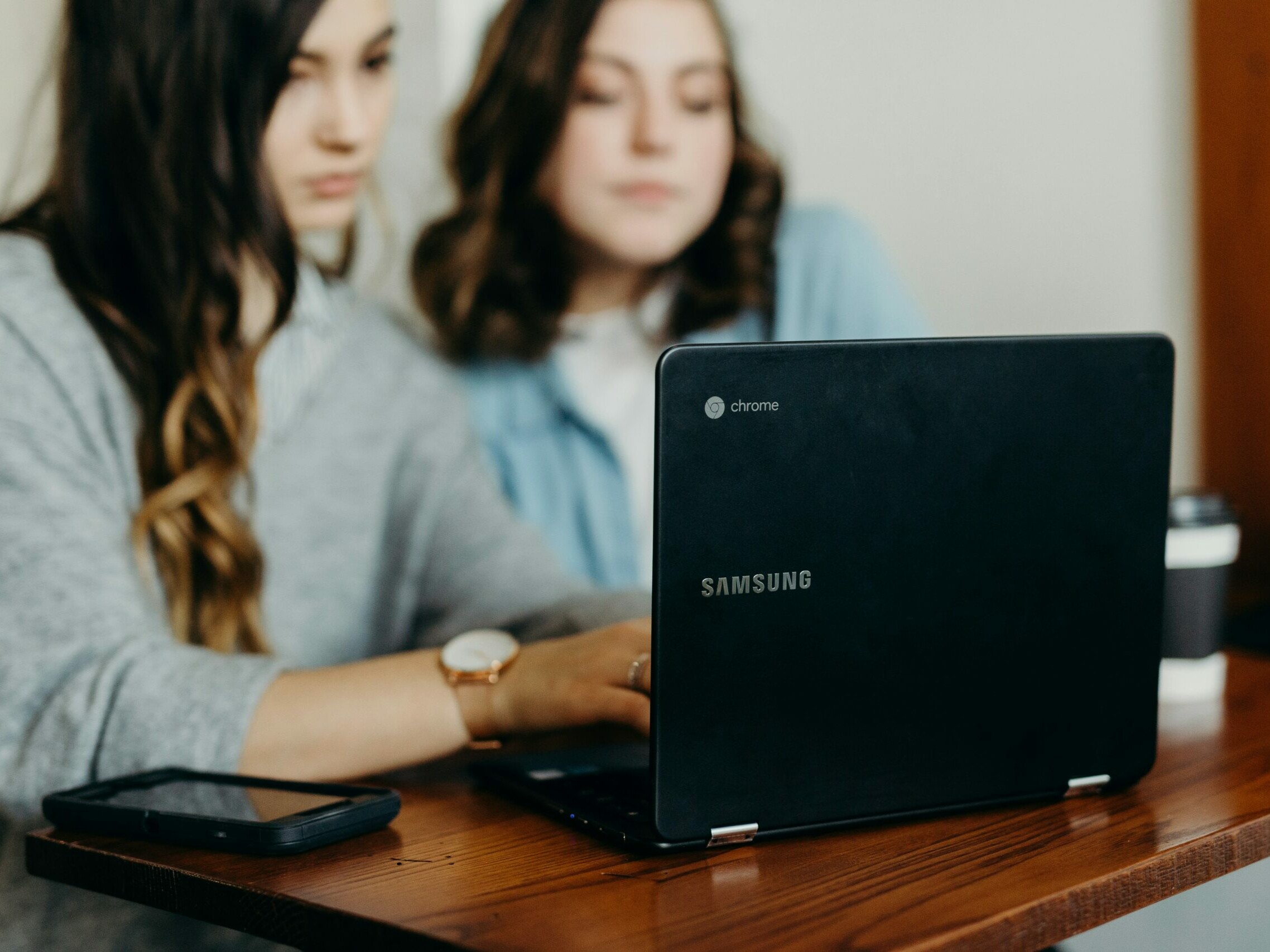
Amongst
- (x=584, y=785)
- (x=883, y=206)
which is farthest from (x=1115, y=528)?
(x=883, y=206)

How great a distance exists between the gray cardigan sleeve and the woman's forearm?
0.05 feet

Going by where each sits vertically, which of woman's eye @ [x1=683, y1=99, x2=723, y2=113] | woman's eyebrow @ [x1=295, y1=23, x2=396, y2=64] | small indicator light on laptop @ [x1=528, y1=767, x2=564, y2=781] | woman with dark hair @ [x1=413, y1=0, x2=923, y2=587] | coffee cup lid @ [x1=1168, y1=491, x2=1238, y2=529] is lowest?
small indicator light on laptop @ [x1=528, y1=767, x2=564, y2=781]

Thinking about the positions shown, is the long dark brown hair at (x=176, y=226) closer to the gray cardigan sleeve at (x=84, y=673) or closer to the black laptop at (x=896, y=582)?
the gray cardigan sleeve at (x=84, y=673)

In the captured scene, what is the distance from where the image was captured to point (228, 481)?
45.2 inches

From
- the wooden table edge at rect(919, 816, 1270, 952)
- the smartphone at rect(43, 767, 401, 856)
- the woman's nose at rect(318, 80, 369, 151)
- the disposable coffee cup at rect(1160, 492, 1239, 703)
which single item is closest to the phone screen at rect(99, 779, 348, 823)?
the smartphone at rect(43, 767, 401, 856)

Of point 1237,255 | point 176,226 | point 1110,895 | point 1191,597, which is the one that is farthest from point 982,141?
point 1110,895

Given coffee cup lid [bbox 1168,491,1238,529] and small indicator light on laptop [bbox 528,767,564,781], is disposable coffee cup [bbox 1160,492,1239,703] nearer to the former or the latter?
coffee cup lid [bbox 1168,491,1238,529]

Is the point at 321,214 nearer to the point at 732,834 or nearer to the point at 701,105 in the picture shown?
the point at 701,105

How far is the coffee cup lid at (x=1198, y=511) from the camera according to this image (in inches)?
36.2

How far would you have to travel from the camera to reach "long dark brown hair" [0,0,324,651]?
1077 mm

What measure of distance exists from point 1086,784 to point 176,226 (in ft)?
2.90

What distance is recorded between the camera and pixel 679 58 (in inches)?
58.7

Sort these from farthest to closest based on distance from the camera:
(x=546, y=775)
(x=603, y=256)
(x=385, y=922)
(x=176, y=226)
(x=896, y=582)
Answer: (x=603, y=256) → (x=176, y=226) → (x=546, y=775) → (x=896, y=582) → (x=385, y=922)

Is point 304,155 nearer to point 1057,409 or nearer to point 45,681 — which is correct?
point 45,681
